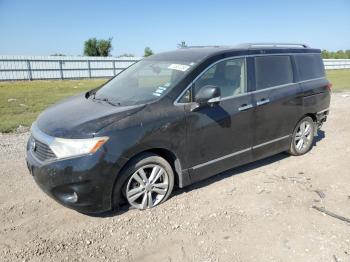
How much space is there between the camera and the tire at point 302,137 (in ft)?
18.9

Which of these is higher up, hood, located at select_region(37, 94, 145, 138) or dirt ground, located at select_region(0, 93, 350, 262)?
hood, located at select_region(37, 94, 145, 138)

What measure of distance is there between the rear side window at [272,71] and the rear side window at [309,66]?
0.98ft

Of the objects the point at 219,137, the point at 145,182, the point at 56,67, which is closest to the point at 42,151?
the point at 145,182

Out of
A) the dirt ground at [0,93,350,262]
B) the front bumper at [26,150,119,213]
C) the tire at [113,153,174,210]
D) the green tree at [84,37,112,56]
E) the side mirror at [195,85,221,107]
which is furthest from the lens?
the green tree at [84,37,112,56]

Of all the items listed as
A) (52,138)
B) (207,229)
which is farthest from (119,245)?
(52,138)

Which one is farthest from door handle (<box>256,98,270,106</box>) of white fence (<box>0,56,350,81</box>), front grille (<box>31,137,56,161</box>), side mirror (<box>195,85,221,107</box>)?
white fence (<box>0,56,350,81</box>)

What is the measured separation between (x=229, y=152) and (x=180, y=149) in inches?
35.1

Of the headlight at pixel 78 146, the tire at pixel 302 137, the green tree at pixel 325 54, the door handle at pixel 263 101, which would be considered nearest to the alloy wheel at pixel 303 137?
the tire at pixel 302 137

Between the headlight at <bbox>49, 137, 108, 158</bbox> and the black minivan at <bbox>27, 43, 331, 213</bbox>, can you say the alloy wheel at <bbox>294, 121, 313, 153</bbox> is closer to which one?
the black minivan at <bbox>27, 43, 331, 213</bbox>

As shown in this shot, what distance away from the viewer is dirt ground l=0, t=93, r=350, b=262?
319 centimetres

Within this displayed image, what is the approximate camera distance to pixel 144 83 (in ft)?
14.8

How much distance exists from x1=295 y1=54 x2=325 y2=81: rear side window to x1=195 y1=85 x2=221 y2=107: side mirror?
7.71 feet

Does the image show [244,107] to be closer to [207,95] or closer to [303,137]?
[207,95]

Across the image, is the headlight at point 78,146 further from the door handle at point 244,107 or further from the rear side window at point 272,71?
the rear side window at point 272,71
